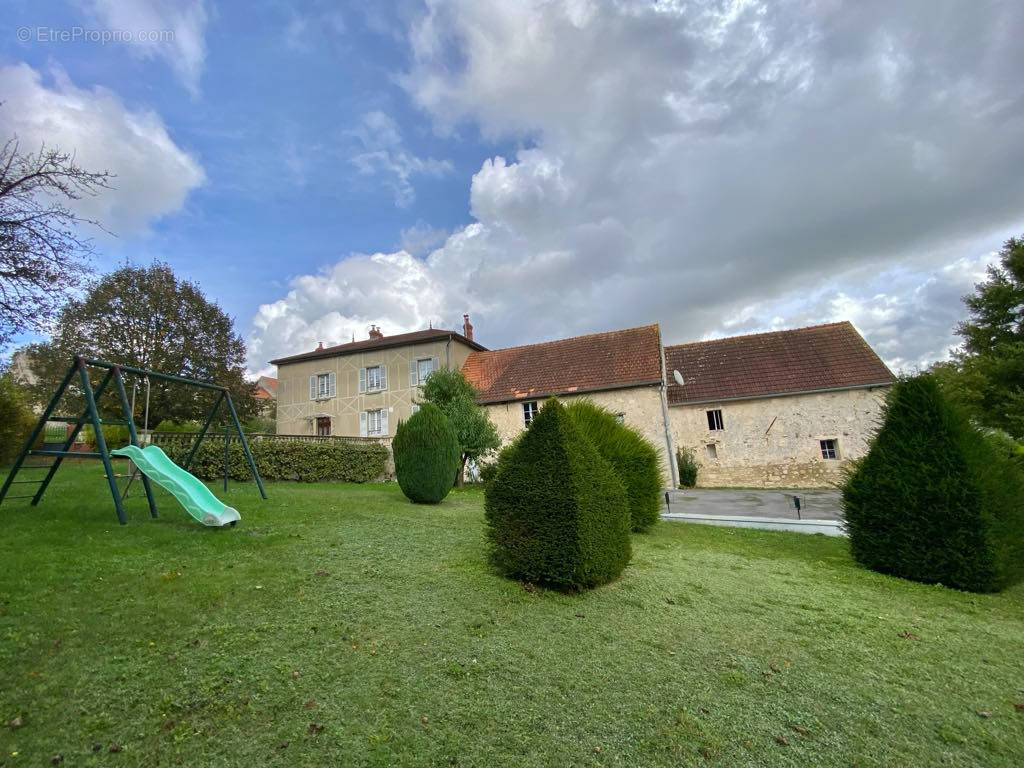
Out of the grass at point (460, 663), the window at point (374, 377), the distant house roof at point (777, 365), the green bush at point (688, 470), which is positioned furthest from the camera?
the window at point (374, 377)

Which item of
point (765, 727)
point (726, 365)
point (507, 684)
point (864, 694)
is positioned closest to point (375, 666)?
point (507, 684)

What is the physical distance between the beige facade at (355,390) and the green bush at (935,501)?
1869cm

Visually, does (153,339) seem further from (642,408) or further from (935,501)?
(935,501)

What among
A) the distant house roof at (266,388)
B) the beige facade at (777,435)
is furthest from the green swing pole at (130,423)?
the distant house roof at (266,388)

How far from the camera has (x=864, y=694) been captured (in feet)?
10.3

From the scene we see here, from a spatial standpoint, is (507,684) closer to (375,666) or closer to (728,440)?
(375,666)

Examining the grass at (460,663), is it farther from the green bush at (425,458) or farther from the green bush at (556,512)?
the green bush at (425,458)

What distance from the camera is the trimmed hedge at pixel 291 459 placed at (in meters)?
14.1

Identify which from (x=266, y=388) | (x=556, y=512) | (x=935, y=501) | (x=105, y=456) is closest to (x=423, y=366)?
(x=105, y=456)

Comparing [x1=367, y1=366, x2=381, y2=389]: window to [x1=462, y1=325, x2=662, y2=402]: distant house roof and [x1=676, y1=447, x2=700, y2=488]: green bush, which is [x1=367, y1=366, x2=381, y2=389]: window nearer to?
[x1=462, y1=325, x2=662, y2=402]: distant house roof

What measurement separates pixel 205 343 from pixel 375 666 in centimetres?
2538

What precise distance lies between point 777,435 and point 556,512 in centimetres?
1868

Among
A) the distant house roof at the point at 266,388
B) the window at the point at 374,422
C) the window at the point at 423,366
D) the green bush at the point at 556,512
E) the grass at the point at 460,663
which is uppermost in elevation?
the distant house roof at the point at 266,388

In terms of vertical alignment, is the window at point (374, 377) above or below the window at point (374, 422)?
above
